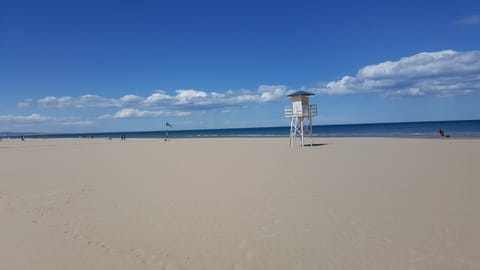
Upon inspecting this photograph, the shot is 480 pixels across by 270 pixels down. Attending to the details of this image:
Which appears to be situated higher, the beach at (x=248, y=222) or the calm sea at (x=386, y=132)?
the calm sea at (x=386, y=132)

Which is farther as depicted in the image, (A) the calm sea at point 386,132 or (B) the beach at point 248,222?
(A) the calm sea at point 386,132

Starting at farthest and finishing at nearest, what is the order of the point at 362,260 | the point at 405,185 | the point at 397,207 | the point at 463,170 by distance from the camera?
the point at 463,170
the point at 405,185
the point at 397,207
the point at 362,260

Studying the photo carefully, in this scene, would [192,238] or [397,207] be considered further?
[397,207]

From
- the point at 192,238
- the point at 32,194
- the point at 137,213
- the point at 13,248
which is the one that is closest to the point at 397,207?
the point at 192,238

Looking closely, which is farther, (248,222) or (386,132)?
(386,132)

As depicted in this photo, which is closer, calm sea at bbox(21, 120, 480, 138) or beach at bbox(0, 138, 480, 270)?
beach at bbox(0, 138, 480, 270)

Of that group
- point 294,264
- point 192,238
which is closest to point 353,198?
point 294,264

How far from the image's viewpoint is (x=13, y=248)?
4.91 meters

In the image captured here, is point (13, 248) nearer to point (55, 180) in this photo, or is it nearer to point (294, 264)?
point (294, 264)

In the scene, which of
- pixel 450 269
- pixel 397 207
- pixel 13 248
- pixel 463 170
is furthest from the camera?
pixel 463 170

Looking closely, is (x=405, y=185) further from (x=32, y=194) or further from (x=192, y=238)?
(x=32, y=194)

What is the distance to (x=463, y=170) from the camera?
1094cm

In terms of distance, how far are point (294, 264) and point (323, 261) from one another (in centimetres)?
44

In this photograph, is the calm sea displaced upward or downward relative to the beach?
upward
